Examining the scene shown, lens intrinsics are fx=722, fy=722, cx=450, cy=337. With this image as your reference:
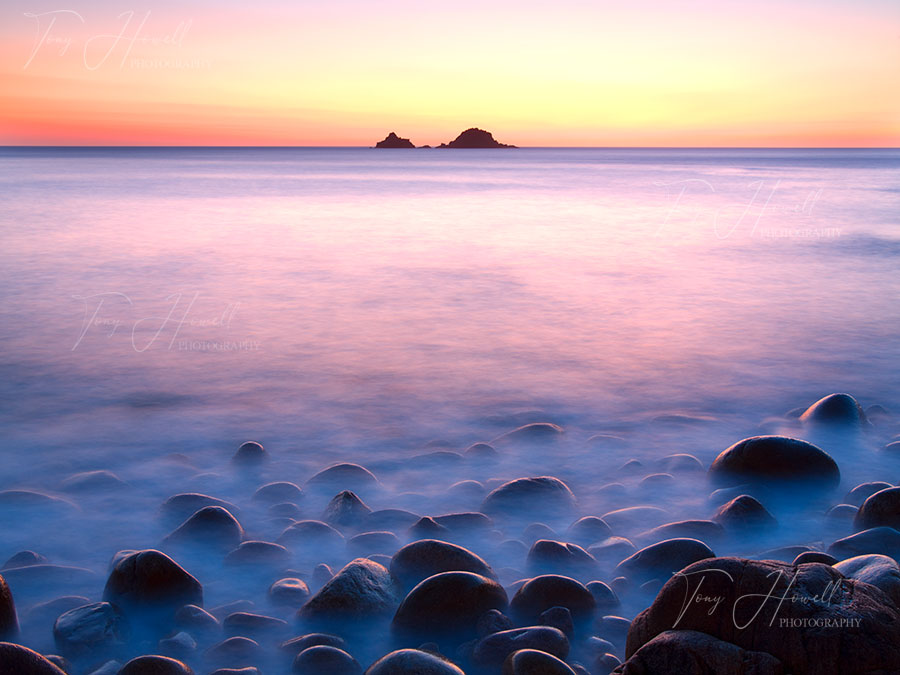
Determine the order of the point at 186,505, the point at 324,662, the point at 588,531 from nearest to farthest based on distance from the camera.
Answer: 1. the point at 324,662
2. the point at 588,531
3. the point at 186,505

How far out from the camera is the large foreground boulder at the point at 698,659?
2209 mm

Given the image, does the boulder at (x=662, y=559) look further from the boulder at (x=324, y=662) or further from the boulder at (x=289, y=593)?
the boulder at (x=289, y=593)

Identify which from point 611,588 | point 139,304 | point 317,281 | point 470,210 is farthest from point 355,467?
point 470,210

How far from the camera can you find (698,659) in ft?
7.28

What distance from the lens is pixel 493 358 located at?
23.6 feet

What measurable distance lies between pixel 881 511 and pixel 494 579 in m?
2.08

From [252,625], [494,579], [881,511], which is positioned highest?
[881,511]

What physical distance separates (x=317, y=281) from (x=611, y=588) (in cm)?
863

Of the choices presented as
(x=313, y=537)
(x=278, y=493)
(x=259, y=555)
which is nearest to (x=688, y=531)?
(x=313, y=537)

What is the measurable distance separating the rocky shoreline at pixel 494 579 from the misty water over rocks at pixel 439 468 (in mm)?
13

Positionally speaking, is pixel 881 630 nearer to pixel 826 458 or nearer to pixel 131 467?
pixel 826 458

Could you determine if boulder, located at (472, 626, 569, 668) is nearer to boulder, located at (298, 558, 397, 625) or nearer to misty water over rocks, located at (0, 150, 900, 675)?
misty water over rocks, located at (0, 150, 900, 675)

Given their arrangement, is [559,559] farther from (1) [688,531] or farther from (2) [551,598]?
(1) [688,531]

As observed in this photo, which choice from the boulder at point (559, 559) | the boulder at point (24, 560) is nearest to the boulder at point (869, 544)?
the boulder at point (559, 559)
